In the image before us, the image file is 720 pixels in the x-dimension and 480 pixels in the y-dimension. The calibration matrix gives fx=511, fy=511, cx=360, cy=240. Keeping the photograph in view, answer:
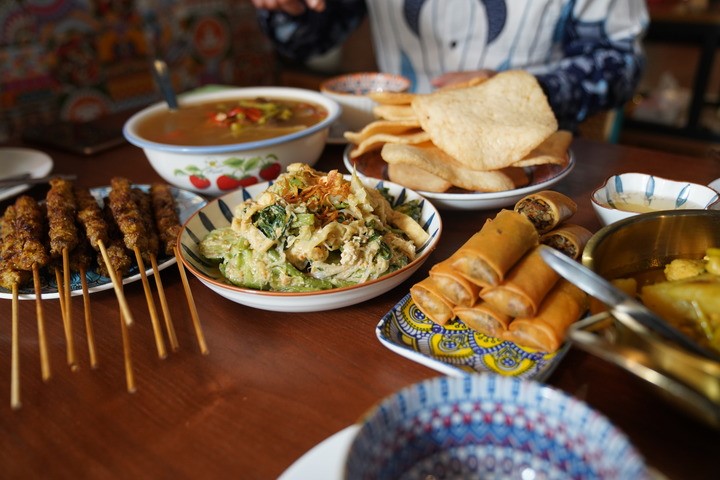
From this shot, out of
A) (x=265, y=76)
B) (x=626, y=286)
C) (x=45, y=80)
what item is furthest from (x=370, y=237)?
(x=265, y=76)

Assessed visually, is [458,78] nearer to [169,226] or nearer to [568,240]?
[568,240]

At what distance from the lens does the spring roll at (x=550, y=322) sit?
92 cm

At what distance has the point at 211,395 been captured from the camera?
0.95 meters

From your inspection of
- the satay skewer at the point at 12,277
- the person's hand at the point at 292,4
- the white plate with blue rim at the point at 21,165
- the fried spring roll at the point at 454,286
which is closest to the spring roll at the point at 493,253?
the fried spring roll at the point at 454,286

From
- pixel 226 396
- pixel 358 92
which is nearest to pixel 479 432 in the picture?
pixel 226 396

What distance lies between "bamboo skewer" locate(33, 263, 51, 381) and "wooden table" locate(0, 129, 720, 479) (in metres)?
0.04

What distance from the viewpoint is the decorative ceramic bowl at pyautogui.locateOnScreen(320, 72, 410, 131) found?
6.52 feet

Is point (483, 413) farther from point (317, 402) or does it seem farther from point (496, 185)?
point (496, 185)

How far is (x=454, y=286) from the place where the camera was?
3.24 ft

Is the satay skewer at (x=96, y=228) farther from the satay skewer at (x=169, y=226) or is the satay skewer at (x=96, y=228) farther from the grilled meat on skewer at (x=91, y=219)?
the satay skewer at (x=169, y=226)

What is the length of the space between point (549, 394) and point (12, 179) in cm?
192

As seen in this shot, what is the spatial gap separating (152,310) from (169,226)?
405 millimetres

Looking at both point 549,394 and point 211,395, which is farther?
point 211,395

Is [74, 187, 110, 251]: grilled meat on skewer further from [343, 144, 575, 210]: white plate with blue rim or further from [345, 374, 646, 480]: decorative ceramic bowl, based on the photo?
[345, 374, 646, 480]: decorative ceramic bowl
